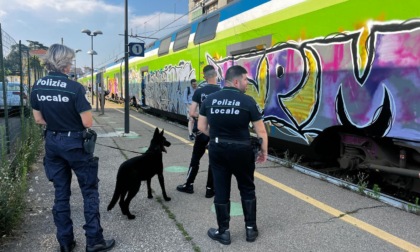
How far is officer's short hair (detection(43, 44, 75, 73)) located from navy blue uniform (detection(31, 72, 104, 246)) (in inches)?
2.6

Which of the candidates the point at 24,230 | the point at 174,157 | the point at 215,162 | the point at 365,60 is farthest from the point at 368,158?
the point at 24,230

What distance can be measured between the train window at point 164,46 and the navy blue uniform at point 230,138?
10594 mm

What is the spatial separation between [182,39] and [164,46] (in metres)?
2.32

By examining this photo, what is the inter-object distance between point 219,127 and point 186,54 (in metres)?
8.47

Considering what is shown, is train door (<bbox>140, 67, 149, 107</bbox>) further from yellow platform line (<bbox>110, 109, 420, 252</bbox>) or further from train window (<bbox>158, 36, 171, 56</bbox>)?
yellow platform line (<bbox>110, 109, 420, 252</bbox>)

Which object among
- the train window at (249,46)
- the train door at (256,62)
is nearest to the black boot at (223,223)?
the train door at (256,62)

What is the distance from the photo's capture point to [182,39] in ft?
39.1

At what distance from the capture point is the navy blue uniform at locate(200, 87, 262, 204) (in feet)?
10.8

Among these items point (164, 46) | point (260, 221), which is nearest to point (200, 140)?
point (260, 221)

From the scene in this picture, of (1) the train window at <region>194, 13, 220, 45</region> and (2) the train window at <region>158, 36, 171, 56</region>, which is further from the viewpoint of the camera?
(2) the train window at <region>158, 36, 171, 56</region>

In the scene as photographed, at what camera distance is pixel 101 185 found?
541 centimetres

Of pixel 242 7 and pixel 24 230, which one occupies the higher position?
pixel 242 7

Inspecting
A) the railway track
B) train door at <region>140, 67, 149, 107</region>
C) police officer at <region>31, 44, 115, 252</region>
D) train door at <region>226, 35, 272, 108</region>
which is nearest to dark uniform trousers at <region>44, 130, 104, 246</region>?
police officer at <region>31, 44, 115, 252</region>

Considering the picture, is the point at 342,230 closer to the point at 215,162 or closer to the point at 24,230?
the point at 215,162
